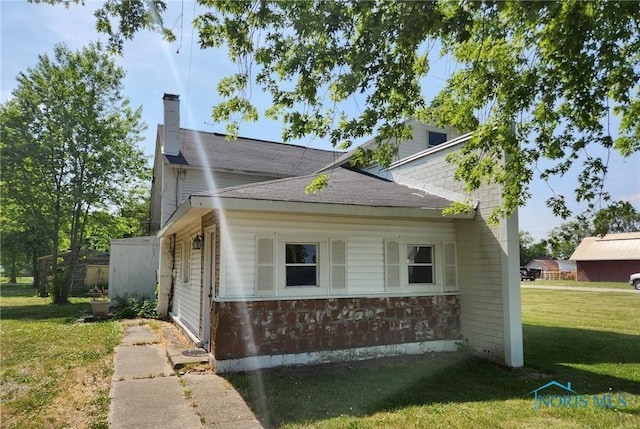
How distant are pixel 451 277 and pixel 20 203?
1956 cm

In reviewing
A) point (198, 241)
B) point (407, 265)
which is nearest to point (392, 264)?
point (407, 265)

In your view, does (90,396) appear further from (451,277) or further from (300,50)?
Result: (451,277)

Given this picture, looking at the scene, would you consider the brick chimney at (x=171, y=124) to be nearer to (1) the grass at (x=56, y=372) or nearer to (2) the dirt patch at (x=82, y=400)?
(1) the grass at (x=56, y=372)

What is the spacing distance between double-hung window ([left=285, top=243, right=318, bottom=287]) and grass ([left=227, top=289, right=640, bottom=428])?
1473mm

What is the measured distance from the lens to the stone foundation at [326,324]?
21.7 feet

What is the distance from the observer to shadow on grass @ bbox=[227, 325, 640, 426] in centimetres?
508

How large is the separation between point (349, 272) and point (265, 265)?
1.62m

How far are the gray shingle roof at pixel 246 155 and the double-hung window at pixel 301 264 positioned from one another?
661 centimetres

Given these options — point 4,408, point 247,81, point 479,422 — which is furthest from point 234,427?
point 247,81

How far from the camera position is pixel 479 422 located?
15.2 feet

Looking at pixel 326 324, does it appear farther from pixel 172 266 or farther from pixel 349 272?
pixel 172 266

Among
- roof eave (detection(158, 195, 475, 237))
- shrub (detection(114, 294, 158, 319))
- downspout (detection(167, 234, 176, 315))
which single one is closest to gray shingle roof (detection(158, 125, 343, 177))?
downspout (detection(167, 234, 176, 315))

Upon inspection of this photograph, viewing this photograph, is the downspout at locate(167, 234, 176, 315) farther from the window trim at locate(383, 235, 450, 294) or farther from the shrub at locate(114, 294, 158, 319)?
the window trim at locate(383, 235, 450, 294)

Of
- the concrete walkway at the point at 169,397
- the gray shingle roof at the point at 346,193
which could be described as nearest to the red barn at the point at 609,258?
the gray shingle roof at the point at 346,193
